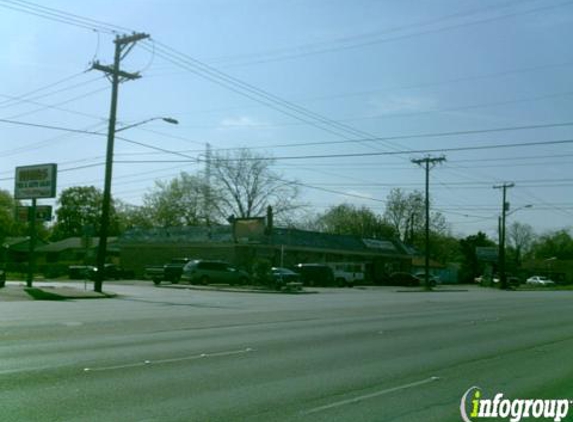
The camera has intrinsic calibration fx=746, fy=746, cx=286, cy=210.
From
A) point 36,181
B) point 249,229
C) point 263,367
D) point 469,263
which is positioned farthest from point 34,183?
point 469,263

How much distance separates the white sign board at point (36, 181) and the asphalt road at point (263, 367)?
18728mm

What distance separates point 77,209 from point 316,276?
71.1 m

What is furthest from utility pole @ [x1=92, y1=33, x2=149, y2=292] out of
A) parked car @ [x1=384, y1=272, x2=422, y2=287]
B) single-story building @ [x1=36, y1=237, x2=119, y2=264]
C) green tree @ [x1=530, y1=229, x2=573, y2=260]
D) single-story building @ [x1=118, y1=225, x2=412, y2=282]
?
green tree @ [x1=530, y1=229, x2=573, y2=260]

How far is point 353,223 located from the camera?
107438mm

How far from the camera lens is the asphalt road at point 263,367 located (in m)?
8.61

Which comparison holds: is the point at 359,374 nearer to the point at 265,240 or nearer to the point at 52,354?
the point at 52,354

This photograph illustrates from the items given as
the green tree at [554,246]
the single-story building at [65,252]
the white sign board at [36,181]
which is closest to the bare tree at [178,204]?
the single-story building at [65,252]

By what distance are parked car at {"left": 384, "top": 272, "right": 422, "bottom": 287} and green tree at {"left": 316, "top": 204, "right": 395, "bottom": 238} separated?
32349 mm

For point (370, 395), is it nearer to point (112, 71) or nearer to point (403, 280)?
point (112, 71)

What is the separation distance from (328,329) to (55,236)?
111825mm

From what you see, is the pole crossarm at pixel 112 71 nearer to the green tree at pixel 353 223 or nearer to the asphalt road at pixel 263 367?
the asphalt road at pixel 263 367

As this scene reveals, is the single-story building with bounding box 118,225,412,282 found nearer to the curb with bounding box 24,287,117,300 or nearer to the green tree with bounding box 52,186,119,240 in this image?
the curb with bounding box 24,287,117,300

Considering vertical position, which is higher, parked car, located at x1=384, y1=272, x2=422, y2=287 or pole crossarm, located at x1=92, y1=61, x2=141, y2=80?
pole crossarm, located at x1=92, y1=61, x2=141, y2=80

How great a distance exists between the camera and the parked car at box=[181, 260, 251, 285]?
50.8 metres
